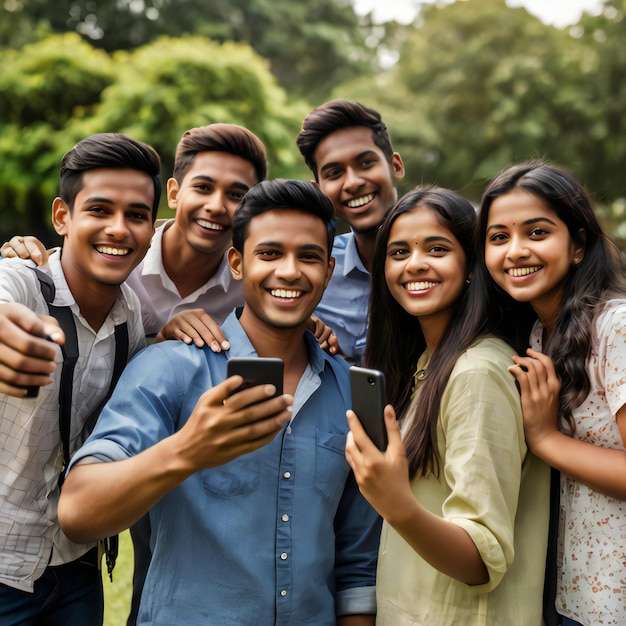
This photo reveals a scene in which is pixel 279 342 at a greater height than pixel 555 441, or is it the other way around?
pixel 279 342

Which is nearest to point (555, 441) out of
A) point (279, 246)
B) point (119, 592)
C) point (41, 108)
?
point (279, 246)

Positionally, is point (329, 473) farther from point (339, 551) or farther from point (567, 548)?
point (567, 548)

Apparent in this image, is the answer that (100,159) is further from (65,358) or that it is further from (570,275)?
(570,275)

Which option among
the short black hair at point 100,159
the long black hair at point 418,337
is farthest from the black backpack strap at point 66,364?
the long black hair at point 418,337

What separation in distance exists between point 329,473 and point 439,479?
0.40 m

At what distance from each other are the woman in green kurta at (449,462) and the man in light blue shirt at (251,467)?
241 millimetres

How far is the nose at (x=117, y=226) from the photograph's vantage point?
3.05 m

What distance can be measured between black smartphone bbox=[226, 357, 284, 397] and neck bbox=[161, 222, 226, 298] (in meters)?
2.11

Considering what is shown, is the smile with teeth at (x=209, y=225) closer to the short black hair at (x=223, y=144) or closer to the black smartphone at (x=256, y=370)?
the short black hair at (x=223, y=144)

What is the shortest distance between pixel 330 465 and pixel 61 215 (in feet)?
5.29

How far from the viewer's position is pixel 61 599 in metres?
3.03

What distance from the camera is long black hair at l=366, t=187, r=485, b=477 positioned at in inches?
105

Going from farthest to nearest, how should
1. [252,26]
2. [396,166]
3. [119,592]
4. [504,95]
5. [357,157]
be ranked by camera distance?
1. [252,26]
2. [504,95]
3. [119,592]
4. [396,166]
5. [357,157]

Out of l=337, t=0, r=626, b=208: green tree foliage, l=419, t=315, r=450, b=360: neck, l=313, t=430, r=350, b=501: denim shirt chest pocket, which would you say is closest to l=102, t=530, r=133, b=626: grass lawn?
l=313, t=430, r=350, b=501: denim shirt chest pocket
